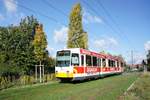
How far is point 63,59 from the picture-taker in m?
27.8

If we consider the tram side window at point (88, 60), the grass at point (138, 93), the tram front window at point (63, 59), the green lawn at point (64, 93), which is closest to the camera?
the grass at point (138, 93)

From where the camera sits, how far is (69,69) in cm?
2716

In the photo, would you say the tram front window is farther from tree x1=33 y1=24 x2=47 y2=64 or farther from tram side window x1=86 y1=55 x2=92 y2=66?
tree x1=33 y1=24 x2=47 y2=64

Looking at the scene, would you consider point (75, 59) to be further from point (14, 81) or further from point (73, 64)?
point (14, 81)

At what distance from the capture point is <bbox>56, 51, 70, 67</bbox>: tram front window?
27.5 m

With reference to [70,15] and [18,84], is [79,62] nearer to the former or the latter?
[18,84]

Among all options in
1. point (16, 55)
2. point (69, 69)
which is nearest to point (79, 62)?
point (69, 69)

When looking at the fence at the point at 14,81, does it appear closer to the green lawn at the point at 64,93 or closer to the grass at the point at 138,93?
the green lawn at the point at 64,93

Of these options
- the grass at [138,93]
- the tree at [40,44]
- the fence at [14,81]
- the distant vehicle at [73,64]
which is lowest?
the grass at [138,93]

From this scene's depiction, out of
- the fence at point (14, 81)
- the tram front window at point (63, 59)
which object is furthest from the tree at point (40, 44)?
the tram front window at point (63, 59)

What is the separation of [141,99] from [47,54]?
30804 mm

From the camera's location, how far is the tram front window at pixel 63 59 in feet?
90.1

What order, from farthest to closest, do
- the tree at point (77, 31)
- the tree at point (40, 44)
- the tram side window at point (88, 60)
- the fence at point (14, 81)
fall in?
the tree at point (77, 31), the tree at point (40, 44), the tram side window at point (88, 60), the fence at point (14, 81)

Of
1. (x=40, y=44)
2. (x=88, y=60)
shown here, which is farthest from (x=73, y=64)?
(x=40, y=44)
